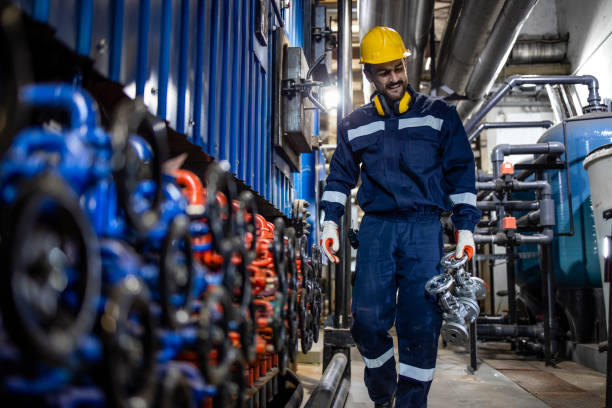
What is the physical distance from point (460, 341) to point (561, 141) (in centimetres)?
389

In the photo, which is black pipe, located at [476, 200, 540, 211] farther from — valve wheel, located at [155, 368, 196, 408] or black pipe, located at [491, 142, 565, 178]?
valve wheel, located at [155, 368, 196, 408]

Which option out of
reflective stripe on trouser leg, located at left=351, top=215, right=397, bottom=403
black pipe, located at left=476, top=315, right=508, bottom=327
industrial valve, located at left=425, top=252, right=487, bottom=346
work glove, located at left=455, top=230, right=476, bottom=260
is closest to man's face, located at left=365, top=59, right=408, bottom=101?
reflective stripe on trouser leg, located at left=351, top=215, right=397, bottom=403

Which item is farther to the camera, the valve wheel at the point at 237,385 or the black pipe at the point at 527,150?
the black pipe at the point at 527,150

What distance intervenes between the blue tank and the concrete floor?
0.92 metres

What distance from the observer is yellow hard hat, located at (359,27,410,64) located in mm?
2527

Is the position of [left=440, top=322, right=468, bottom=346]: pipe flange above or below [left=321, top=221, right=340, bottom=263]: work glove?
below

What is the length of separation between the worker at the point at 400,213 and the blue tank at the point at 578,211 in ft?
10.7

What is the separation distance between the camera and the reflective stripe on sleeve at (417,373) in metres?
2.23

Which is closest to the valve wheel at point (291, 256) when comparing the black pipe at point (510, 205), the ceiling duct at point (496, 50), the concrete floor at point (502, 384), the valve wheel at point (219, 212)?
the valve wheel at point (219, 212)

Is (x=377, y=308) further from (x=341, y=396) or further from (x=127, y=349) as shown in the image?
(x=127, y=349)

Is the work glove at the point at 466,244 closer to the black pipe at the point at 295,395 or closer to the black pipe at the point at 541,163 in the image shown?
the black pipe at the point at 295,395

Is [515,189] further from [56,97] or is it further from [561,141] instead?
[56,97]

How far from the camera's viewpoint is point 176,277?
884mm

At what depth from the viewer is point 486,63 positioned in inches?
201
